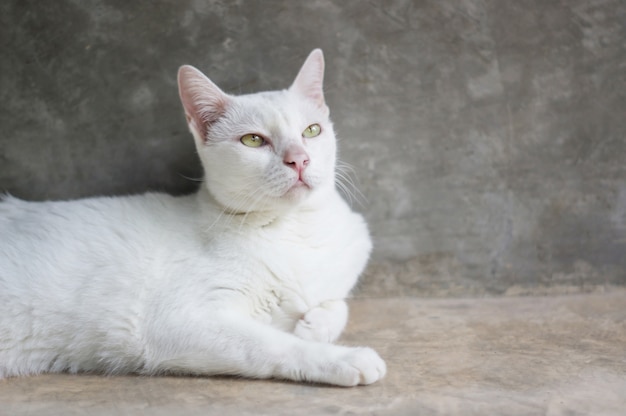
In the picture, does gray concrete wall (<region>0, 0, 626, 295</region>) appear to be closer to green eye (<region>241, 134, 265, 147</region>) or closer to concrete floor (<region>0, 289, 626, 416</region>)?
concrete floor (<region>0, 289, 626, 416</region>)

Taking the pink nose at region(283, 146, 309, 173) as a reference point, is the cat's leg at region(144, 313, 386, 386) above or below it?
below

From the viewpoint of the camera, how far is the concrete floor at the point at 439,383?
7.11 ft

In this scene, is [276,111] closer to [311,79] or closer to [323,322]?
[311,79]

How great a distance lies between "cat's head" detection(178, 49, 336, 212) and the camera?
2600 millimetres

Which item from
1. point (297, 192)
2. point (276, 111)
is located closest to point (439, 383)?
point (297, 192)

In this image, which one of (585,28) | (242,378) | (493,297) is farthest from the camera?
(493,297)

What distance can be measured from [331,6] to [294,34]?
0.25 m

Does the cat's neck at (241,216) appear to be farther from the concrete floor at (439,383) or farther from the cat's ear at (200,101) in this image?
the concrete floor at (439,383)

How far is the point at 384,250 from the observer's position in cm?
362

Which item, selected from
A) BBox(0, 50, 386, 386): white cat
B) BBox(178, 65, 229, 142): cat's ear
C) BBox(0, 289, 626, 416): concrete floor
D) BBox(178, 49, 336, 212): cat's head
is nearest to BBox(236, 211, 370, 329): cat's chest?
BBox(0, 50, 386, 386): white cat

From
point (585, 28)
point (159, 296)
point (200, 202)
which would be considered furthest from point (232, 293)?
point (585, 28)

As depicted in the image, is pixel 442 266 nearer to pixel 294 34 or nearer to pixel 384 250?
pixel 384 250

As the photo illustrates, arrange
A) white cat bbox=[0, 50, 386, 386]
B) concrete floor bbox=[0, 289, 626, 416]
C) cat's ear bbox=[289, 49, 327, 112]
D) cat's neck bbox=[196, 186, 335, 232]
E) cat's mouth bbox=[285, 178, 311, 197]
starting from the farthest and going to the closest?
1. cat's ear bbox=[289, 49, 327, 112]
2. cat's neck bbox=[196, 186, 335, 232]
3. cat's mouth bbox=[285, 178, 311, 197]
4. white cat bbox=[0, 50, 386, 386]
5. concrete floor bbox=[0, 289, 626, 416]

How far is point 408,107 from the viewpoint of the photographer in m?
3.47
